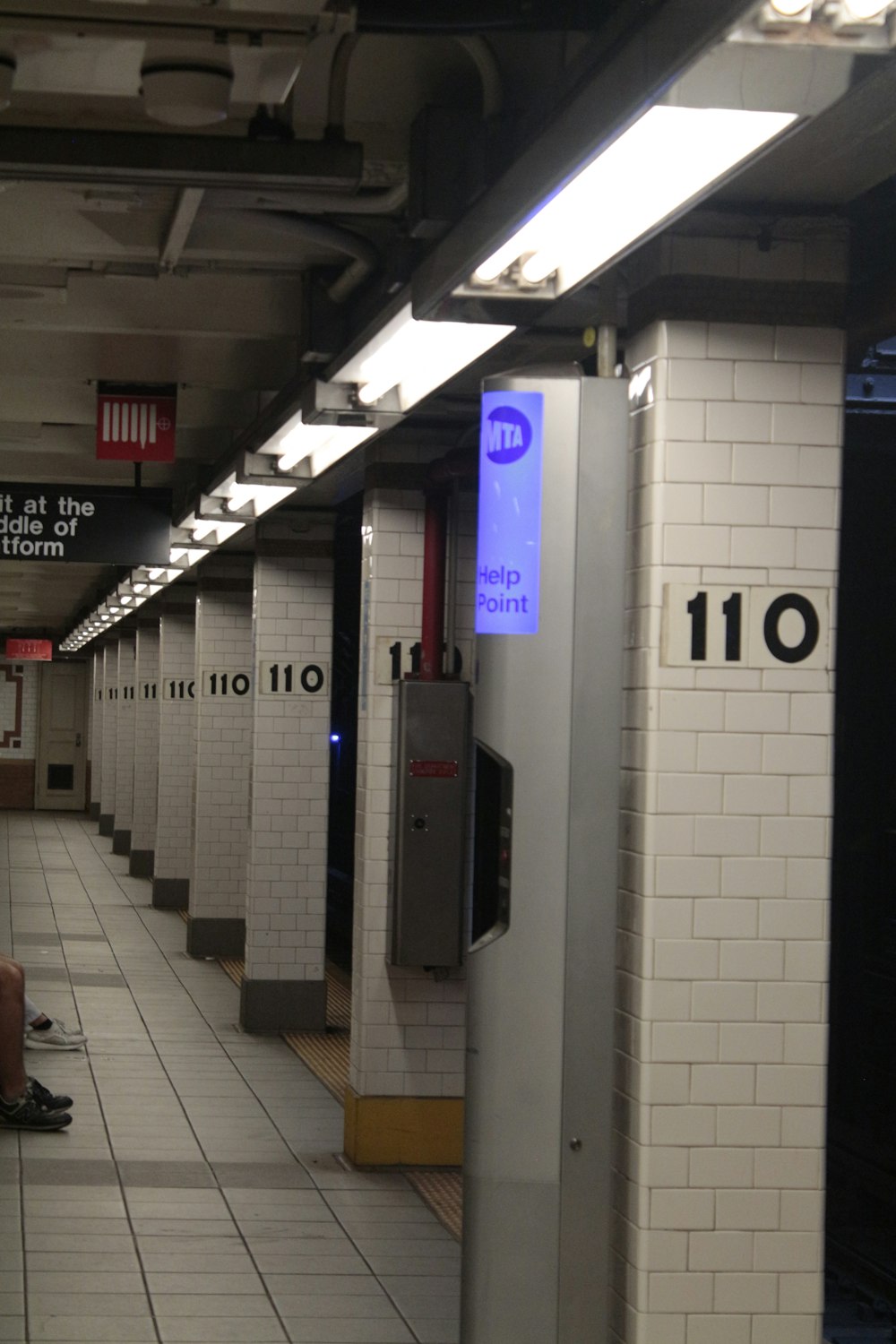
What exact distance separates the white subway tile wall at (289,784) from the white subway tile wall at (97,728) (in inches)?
696

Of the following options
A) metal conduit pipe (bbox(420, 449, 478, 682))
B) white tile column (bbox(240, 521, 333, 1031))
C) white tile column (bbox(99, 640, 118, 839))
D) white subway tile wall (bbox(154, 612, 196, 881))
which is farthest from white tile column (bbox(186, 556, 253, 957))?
white tile column (bbox(99, 640, 118, 839))

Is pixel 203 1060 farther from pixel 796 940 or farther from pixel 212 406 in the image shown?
pixel 796 940

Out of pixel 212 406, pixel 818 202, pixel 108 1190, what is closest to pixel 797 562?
pixel 818 202

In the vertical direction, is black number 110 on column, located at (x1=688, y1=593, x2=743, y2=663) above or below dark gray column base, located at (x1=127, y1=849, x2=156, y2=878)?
above

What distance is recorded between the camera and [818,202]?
386 centimetres

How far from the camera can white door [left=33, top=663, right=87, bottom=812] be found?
34.6 m

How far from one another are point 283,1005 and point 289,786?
1.29 metres

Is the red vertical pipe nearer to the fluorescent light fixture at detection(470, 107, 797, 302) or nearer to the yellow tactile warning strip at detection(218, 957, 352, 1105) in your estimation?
the yellow tactile warning strip at detection(218, 957, 352, 1105)

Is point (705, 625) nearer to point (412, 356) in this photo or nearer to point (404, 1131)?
point (412, 356)

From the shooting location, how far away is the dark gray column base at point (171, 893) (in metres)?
16.3

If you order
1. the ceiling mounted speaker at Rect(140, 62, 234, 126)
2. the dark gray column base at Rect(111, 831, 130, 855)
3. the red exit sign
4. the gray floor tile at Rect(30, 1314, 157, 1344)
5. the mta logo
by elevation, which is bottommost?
the dark gray column base at Rect(111, 831, 130, 855)

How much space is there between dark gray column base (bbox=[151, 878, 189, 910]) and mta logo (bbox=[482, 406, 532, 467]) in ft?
42.7

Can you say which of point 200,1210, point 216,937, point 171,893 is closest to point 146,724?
point 171,893

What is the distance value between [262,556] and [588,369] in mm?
5869
